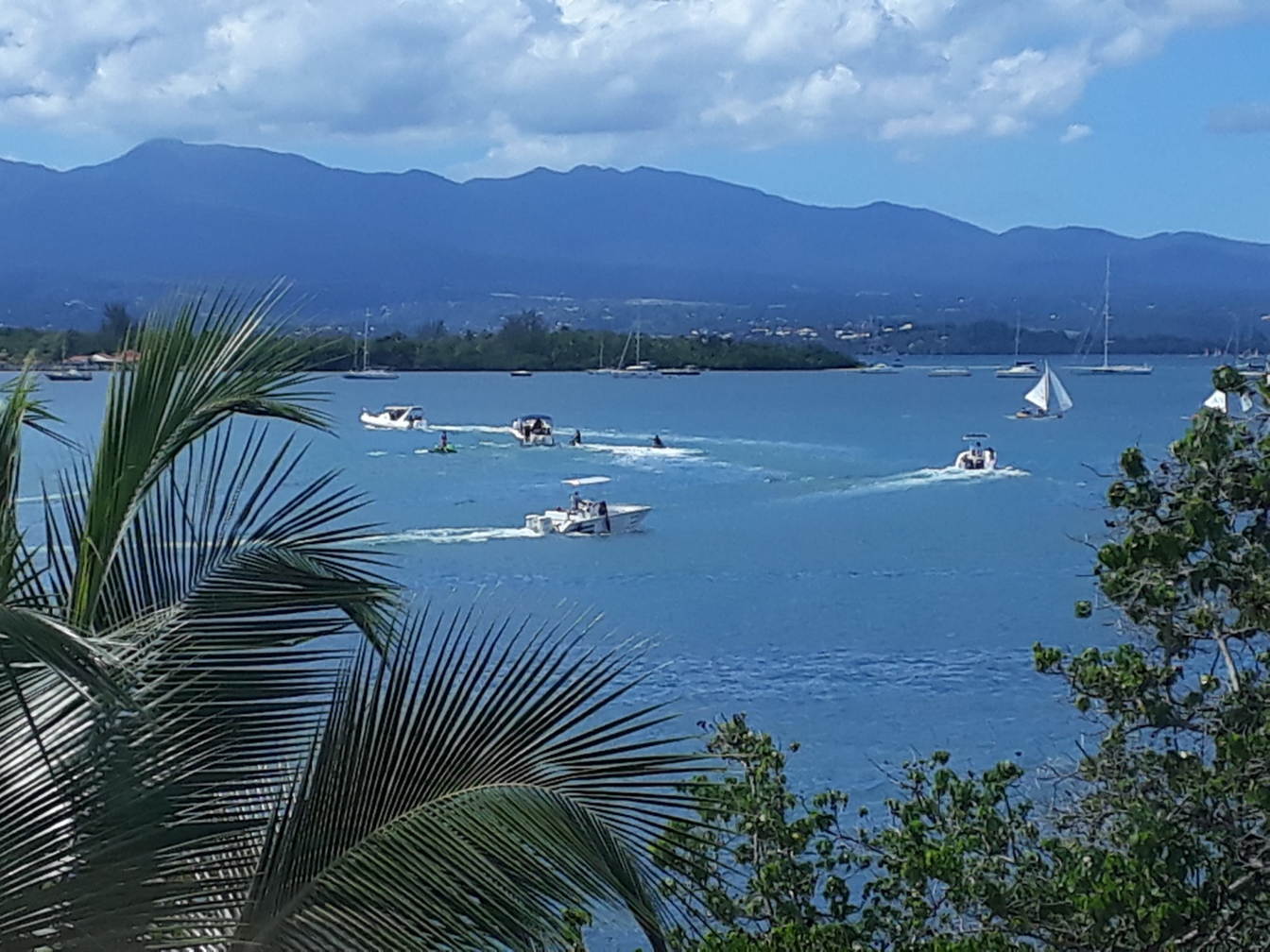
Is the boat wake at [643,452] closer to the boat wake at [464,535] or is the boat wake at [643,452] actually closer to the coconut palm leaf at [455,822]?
the boat wake at [464,535]

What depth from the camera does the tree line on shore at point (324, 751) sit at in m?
2.72

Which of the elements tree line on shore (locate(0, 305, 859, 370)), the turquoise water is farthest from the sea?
tree line on shore (locate(0, 305, 859, 370))

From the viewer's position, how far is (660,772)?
3.23 metres

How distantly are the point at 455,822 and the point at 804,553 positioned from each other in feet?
102

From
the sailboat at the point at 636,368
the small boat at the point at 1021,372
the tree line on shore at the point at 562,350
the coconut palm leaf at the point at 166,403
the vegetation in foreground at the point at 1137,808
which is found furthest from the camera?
the small boat at the point at 1021,372

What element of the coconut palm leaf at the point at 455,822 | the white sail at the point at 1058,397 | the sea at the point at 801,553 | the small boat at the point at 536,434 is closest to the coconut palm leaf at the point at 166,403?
the sea at the point at 801,553

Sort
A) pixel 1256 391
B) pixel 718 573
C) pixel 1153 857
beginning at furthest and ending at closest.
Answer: pixel 718 573, pixel 1256 391, pixel 1153 857

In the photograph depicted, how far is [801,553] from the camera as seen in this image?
111 ft

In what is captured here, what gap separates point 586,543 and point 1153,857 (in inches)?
1215

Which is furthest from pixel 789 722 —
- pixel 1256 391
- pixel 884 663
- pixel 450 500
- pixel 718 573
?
pixel 450 500

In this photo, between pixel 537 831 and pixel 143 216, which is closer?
pixel 537 831

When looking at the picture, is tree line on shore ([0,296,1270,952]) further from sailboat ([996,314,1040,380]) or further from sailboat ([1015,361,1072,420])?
sailboat ([996,314,1040,380])

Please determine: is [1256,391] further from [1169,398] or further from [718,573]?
[1169,398]

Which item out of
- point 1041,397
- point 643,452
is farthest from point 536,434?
point 1041,397
